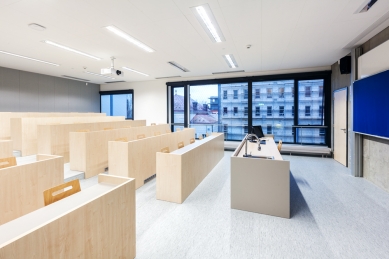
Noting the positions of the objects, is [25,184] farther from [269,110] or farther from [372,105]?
[269,110]

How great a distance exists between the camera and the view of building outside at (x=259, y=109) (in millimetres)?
7395

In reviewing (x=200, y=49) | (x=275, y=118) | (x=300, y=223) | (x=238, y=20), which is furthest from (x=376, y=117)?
(x=275, y=118)

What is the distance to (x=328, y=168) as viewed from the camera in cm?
546

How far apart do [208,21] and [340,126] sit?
520cm

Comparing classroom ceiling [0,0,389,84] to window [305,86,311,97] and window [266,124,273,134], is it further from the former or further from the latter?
window [266,124,273,134]

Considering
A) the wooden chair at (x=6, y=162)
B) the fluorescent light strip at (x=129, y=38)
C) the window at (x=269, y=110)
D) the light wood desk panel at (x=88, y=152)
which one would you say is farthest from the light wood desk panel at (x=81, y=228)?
the window at (x=269, y=110)

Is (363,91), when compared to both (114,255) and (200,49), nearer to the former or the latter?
(200,49)

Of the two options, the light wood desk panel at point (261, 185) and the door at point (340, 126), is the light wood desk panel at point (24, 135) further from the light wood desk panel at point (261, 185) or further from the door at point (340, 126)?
the door at point (340, 126)

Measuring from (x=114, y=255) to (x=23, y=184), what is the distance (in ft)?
5.62

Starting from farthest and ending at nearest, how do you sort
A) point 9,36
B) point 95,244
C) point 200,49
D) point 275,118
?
1. point 275,118
2. point 200,49
3. point 9,36
4. point 95,244

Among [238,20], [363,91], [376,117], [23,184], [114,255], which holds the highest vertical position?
[238,20]

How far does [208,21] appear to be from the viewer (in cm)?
368

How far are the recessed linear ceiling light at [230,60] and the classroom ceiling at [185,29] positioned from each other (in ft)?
0.52

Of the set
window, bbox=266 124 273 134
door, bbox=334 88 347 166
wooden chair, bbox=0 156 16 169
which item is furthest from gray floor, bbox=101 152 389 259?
window, bbox=266 124 273 134
